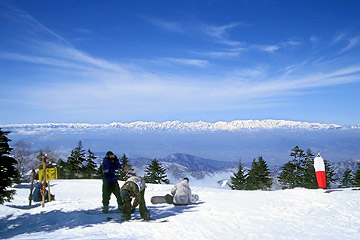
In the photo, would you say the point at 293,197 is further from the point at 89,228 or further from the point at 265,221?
the point at 89,228

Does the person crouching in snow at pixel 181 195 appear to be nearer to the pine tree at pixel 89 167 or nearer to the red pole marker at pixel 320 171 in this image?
the red pole marker at pixel 320 171

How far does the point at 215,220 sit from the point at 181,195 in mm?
3027

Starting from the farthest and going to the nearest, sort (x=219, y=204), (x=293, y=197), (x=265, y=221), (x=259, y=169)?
(x=259, y=169)
(x=293, y=197)
(x=219, y=204)
(x=265, y=221)

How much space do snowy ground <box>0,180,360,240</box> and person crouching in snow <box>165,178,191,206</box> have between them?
0.37m

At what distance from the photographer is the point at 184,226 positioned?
9422 millimetres

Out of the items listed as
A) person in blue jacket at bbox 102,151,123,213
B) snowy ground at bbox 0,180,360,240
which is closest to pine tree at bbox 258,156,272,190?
snowy ground at bbox 0,180,360,240

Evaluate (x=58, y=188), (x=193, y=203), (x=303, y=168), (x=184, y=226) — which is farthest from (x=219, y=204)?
(x=303, y=168)

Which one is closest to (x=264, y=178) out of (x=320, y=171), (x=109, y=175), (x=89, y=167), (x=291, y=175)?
(x=291, y=175)

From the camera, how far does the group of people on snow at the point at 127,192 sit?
33.4 ft

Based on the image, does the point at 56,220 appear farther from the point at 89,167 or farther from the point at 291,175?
→ the point at 291,175

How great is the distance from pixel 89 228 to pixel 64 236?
3.56 ft

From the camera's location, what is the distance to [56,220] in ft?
36.4

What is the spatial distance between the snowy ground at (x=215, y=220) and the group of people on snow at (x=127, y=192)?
1.57 ft

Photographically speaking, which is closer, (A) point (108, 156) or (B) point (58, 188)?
(A) point (108, 156)
